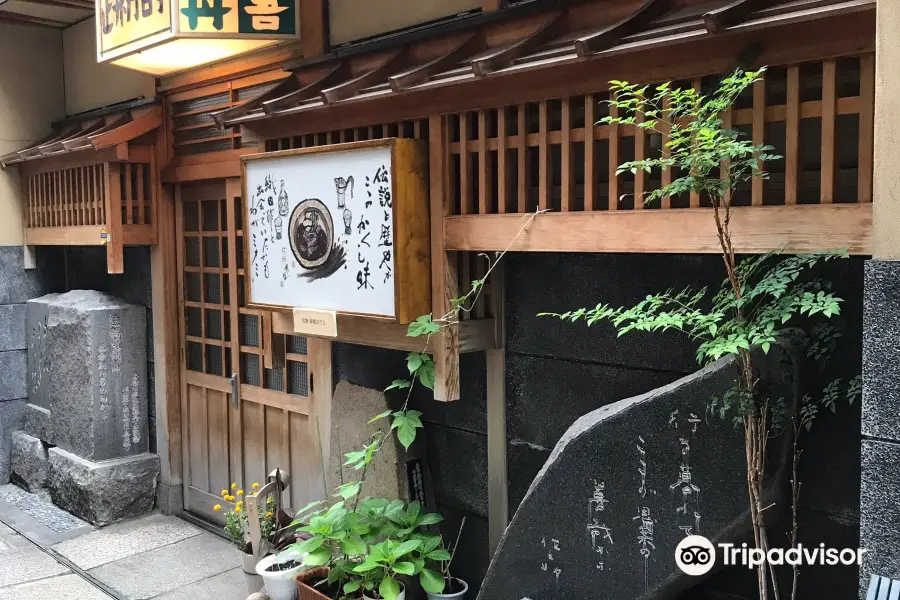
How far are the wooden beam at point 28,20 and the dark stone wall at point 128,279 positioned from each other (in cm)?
263

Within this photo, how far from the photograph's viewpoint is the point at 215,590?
715cm

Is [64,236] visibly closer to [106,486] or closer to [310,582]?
[106,486]

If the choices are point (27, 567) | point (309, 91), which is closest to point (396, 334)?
point (309, 91)

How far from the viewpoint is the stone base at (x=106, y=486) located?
29.0 feet

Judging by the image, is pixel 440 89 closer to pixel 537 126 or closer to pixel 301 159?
pixel 537 126

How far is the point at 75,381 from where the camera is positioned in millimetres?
9109

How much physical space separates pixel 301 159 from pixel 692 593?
360 centimetres

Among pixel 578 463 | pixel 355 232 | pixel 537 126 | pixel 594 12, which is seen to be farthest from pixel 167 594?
pixel 594 12

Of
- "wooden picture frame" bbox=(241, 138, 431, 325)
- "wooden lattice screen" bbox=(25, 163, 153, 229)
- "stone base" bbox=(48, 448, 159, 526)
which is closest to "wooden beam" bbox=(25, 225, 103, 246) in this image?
"wooden lattice screen" bbox=(25, 163, 153, 229)

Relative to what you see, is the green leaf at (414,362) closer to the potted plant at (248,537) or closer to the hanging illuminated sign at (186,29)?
the potted plant at (248,537)

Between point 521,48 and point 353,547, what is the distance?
123 inches

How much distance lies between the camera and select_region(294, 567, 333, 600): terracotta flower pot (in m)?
5.56

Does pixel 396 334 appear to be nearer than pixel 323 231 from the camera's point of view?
Yes

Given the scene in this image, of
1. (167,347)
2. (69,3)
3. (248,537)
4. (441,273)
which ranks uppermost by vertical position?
(69,3)
